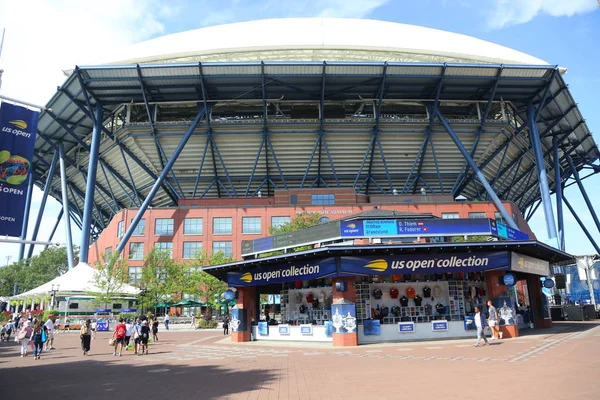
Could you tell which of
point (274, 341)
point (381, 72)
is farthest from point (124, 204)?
point (274, 341)

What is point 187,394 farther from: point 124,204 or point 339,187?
point 124,204

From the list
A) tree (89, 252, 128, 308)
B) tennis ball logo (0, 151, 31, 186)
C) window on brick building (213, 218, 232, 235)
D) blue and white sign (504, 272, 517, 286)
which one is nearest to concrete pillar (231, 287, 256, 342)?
blue and white sign (504, 272, 517, 286)

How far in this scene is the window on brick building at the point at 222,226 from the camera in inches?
2324

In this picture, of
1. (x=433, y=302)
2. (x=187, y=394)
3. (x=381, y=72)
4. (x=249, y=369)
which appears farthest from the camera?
(x=381, y=72)

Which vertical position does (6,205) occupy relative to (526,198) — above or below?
below

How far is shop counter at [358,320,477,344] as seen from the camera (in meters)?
23.5

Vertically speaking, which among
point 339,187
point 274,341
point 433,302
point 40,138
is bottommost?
point 274,341

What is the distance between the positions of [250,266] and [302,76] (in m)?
26.0

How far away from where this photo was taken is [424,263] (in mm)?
23359

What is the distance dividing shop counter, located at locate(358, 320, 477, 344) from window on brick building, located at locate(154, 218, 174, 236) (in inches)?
1617

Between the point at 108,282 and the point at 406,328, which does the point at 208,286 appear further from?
the point at 406,328

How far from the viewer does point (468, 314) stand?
83.8ft

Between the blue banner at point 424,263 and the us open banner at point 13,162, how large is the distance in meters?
14.9

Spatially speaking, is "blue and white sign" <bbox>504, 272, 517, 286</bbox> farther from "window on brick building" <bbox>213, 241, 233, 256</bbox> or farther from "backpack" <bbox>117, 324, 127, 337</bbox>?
"window on brick building" <bbox>213, 241, 233, 256</bbox>
